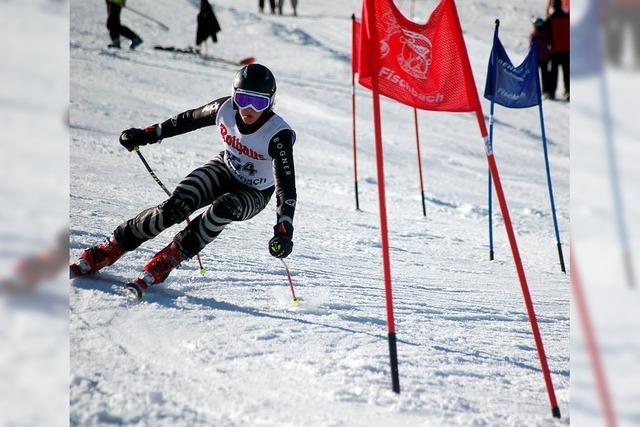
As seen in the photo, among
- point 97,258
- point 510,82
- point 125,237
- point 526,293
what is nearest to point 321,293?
point 125,237

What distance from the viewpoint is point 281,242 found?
3086 millimetres

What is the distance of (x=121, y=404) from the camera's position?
2240mm

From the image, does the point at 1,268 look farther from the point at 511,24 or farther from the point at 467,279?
the point at 511,24

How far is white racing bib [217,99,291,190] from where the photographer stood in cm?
357

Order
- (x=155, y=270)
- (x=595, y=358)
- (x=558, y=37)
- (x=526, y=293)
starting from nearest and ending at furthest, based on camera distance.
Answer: (x=595, y=358) → (x=526, y=293) → (x=155, y=270) → (x=558, y=37)

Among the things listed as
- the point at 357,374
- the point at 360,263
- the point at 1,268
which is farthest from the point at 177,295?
the point at 1,268

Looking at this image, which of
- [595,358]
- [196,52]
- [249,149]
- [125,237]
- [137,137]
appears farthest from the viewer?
[196,52]

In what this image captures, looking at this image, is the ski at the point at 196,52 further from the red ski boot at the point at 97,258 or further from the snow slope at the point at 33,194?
the snow slope at the point at 33,194

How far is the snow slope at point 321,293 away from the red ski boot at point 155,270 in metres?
0.07

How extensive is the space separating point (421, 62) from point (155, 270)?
5.34ft

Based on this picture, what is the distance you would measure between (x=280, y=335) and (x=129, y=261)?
4.10 feet

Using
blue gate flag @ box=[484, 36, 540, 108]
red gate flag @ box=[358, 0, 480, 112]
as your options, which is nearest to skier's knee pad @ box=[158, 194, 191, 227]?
red gate flag @ box=[358, 0, 480, 112]

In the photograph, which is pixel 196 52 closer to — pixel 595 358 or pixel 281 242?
pixel 281 242

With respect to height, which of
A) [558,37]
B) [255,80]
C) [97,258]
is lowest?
[558,37]
